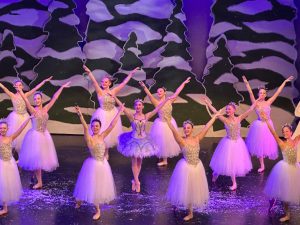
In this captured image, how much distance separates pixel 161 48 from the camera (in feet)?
35.0

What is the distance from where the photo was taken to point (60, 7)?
10.6 m

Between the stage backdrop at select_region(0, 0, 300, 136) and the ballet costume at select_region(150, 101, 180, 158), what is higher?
the stage backdrop at select_region(0, 0, 300, 136)

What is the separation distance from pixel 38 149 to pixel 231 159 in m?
2.70

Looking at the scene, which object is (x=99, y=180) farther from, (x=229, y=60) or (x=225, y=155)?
(x=229, y=60)

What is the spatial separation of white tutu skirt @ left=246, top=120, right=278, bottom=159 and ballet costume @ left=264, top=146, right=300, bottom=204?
78.1 inches

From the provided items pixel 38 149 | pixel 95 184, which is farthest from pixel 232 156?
pixel 38 149

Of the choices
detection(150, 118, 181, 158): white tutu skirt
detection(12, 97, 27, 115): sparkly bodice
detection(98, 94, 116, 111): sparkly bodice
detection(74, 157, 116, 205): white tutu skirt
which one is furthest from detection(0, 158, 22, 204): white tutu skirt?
detection(150, 118, 181, 158): white tutu skirt

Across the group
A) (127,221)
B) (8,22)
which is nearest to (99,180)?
(127,221)

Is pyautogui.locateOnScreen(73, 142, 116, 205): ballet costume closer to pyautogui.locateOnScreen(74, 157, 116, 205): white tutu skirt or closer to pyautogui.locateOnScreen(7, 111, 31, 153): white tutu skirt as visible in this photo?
pyautogui.locateOnScreen(74, 157, 116, 205): white tutu skirt

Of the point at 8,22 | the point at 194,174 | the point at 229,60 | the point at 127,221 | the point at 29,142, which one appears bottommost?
the point at 127,221

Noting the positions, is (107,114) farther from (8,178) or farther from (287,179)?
(287,179)

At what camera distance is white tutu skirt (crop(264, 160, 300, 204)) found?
591 centimetres

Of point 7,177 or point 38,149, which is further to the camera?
point 38,149

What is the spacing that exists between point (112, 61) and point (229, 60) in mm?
2450
